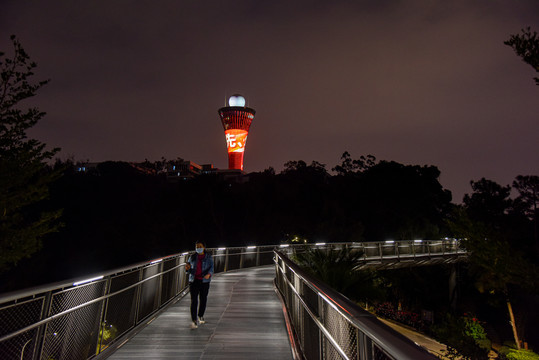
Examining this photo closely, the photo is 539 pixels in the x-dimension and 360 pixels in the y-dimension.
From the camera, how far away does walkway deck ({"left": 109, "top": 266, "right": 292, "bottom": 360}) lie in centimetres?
636

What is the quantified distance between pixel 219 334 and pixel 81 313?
115 inches

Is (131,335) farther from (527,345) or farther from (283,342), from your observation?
(527,345)

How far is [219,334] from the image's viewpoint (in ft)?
25.2

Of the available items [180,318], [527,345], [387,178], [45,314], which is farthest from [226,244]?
[45,314]

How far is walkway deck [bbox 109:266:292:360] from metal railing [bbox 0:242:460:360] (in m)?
0.34

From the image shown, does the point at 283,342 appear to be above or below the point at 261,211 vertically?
below

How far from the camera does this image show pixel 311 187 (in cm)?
6650

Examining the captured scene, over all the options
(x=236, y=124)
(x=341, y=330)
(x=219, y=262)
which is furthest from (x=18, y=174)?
(x=236, y=124)

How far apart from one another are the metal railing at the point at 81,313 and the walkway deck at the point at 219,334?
339mm

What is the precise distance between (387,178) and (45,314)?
218 ft

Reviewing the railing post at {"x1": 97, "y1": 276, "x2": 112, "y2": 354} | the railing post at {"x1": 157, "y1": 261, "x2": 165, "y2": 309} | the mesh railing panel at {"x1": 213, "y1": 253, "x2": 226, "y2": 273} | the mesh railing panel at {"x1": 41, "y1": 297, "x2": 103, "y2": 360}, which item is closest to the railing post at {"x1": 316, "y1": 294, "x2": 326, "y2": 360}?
the mesh railing panel at {"x1": 41, "y1": 297, "x2": 103, "y2": 360}

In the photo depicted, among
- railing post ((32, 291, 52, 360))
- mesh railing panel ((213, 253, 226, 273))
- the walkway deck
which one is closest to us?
railing post ((32, 291, 52, 360))

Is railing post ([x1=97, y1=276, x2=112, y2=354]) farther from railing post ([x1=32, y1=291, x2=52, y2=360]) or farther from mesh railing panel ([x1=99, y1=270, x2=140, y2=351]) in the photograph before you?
railing post ([x1=32, y1=291, x2=52, y2=360])

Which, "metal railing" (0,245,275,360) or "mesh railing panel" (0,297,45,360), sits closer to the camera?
"mesh railing panel" (0,297,45,360)
